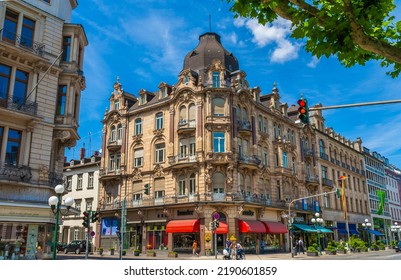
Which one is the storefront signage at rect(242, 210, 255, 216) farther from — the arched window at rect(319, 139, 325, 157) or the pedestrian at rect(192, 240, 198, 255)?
the arched window at rect(319, 139, 325, 157)

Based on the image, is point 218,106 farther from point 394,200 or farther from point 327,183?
point 394,200

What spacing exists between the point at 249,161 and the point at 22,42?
2591 centimetres

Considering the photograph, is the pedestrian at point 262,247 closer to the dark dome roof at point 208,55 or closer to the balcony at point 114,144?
the dark dome roof at point 208,55

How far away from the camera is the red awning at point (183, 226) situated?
34.8 metres

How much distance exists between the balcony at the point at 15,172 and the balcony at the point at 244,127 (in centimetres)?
2485

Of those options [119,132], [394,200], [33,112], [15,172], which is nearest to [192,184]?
[119,132]

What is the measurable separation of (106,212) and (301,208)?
24.8 meters

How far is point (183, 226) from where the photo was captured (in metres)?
35.3

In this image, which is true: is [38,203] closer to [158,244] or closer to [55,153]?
[55,153]

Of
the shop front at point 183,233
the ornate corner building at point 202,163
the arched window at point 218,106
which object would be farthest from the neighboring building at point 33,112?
the arched window at point 218,106

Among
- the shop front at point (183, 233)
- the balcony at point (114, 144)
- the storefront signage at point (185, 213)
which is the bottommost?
the shop front at point (183, 233)

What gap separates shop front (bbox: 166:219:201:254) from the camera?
34.9 metres
